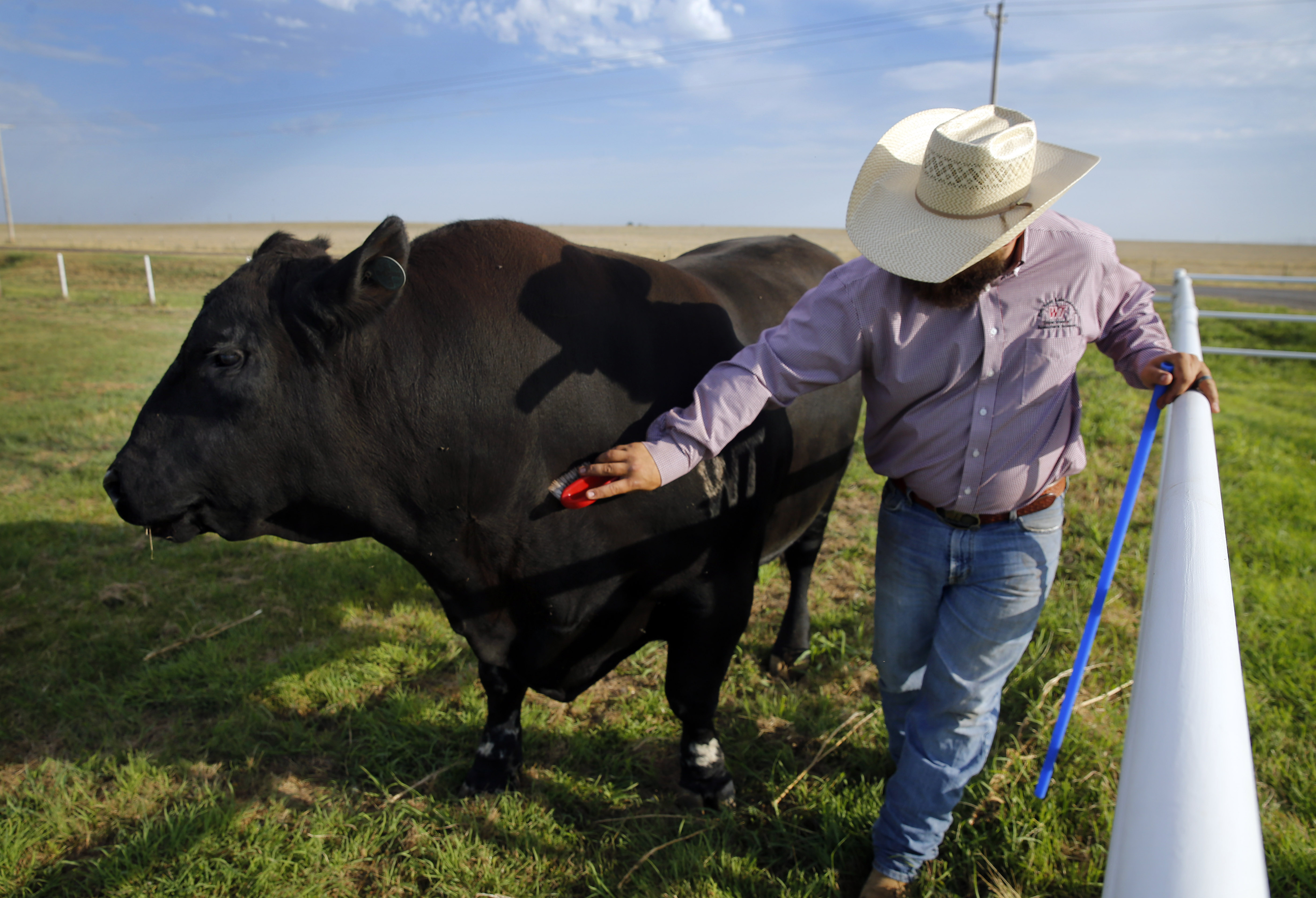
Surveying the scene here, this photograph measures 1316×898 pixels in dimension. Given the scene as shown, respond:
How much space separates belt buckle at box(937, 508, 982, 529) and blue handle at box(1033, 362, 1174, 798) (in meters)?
0.36

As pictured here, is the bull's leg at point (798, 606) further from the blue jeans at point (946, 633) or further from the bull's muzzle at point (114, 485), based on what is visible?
the bull's muzzle at point (114, 485)

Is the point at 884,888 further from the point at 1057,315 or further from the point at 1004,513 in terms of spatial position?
the point at 1057,315

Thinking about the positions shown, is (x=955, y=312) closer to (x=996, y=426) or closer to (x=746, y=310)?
(x=996, y=426)

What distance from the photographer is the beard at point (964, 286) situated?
2125 millimetres

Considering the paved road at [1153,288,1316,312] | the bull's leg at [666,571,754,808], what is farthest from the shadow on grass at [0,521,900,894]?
the paved road at [1153,288,1316,312]

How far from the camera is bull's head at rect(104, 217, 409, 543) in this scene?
223 centimetres

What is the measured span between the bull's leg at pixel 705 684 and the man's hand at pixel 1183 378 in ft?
4.72

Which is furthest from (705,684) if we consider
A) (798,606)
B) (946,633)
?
(798,606)

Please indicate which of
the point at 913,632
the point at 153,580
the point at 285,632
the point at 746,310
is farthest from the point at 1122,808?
the point at 153,580

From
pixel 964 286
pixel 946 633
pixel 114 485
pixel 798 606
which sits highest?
pixel 964 286

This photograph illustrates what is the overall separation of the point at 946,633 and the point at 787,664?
1.56 meters

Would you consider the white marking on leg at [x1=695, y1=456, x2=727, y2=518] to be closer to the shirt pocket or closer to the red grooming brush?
the red grooming brush

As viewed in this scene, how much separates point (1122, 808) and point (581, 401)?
6.15 ft

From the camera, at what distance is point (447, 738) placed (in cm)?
341
